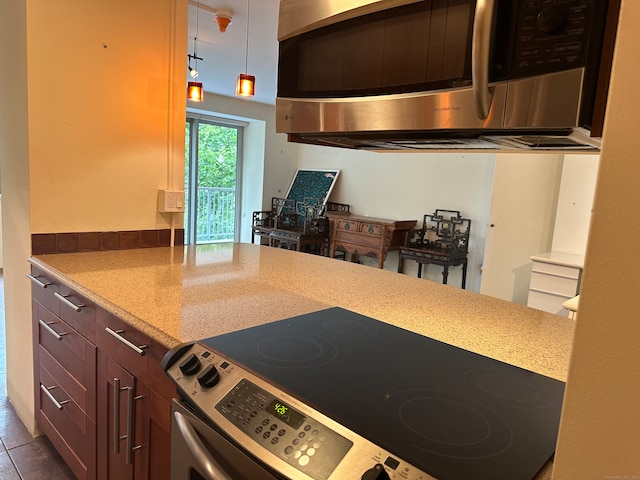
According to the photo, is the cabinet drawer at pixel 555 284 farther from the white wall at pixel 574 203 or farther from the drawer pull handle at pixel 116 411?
the drawer pull handle at pixel 116 411

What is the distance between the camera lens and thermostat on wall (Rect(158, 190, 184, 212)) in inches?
84.3

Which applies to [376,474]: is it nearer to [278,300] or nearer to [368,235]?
[278,300]

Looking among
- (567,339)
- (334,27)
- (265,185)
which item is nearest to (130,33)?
(334,27)

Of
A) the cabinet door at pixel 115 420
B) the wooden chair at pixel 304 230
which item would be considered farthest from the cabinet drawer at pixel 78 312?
the wooden chair at pixel 304 230

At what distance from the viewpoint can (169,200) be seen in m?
2.15

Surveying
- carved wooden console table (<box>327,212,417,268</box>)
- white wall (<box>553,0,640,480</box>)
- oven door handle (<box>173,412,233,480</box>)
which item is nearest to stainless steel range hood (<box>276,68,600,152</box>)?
white wall (<box>553,0,640,480</box>)

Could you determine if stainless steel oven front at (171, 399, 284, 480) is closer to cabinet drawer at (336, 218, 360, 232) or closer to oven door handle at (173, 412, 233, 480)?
oven door handle at (173, 412, 233, 480)

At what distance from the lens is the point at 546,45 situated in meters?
0.68

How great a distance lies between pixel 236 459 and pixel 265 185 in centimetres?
571

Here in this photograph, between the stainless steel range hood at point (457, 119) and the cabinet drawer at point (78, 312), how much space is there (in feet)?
2.82

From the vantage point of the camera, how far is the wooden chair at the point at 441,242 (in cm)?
419

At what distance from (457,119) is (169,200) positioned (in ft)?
5.55

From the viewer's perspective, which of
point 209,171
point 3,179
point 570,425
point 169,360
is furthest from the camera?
point 209,171

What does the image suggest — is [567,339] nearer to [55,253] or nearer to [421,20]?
[421,20]
